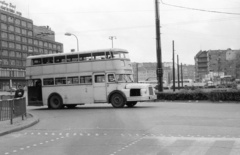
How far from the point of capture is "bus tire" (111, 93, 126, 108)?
21.8 metres

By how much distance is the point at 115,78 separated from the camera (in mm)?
22141

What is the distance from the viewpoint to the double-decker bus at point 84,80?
22016mm

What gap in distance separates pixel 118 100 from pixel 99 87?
65.2 inches

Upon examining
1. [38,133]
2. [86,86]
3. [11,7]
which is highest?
[11,7]

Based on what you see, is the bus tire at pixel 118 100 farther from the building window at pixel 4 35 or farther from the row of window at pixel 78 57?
the building window at pixel 4 35

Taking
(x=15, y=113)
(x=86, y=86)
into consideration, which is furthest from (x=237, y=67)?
(x=15, y=113)

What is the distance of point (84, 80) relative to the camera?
2328cm

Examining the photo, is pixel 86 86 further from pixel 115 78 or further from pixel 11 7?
pixel 11 7

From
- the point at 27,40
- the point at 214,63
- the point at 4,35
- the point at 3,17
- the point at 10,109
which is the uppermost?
the point at 3,17

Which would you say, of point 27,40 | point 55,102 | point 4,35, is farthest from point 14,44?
point 55,102

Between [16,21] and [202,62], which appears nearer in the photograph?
[16,21]

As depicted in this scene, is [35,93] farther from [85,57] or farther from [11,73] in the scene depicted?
[11,73]

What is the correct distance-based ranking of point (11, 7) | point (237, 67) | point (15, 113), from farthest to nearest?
point (11, 7) → point (237, 67) → point (15, 113)

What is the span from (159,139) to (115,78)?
1284 centimetres
